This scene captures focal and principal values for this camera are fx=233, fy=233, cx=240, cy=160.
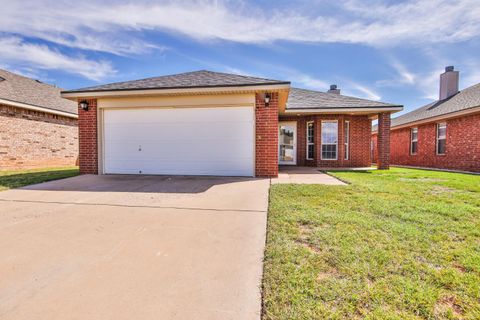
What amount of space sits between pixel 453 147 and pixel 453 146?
5 centimetres

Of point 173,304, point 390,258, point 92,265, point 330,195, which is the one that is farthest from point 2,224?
point 330,195

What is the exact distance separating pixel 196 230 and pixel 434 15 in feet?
32.0

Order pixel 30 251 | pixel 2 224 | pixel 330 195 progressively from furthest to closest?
1. pixel 330 195
2. pixel 2 224
3. pixel 30 251

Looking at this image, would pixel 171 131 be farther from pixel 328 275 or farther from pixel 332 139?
pixel 332 139

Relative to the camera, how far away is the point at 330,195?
15.7 feet

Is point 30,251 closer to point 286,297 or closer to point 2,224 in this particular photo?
point 2,224

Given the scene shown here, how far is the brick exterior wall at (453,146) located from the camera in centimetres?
1064

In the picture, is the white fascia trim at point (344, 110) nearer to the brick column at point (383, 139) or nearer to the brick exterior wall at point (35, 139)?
the brick column at point (383, 139)

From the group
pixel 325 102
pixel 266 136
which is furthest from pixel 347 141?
pixel 266 136

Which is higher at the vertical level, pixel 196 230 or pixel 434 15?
pixel 434 15

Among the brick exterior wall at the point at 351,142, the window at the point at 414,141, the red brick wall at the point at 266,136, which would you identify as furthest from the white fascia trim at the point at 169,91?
the window at the point at 414,141

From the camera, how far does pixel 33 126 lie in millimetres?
11273

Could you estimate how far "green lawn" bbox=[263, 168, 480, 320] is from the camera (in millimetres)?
1550

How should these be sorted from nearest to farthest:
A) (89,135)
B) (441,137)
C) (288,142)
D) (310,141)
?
1. (89,135)
2. (310,141)
3. (441,137)
4. (288,142)
